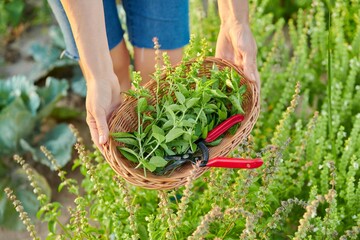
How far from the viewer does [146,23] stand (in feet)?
6.68

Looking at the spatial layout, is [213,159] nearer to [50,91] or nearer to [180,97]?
[180,97]

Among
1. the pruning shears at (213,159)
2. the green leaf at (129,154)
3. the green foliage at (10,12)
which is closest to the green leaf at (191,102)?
the pruning shears at (213,159)

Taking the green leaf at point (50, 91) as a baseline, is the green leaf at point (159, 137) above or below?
above

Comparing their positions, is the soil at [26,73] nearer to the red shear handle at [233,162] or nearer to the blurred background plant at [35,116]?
the blurred background plant at [35,116]

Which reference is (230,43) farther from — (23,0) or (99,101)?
(23,0)

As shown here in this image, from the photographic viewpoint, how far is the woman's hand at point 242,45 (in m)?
1.84

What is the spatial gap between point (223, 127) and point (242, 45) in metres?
0.30

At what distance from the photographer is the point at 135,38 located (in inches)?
82.7

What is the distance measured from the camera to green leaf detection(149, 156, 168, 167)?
1.61m

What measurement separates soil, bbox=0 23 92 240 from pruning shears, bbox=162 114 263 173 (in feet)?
3.37

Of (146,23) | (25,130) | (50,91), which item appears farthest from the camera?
(50,91)

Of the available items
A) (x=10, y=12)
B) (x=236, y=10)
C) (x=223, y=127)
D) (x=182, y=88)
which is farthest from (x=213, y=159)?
(x=10, y=12)

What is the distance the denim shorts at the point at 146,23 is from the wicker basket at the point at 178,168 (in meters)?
0.23

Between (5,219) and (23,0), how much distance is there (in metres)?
1.86
